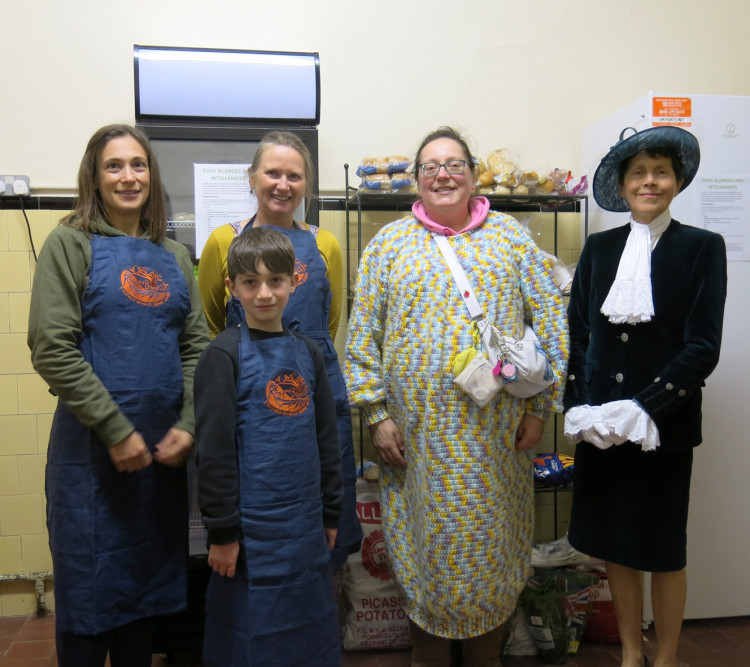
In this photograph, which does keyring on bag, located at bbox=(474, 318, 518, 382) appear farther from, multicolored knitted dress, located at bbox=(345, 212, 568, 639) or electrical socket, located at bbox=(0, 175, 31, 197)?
electrical socket, located at bbox=(0, 175, 31, 197)

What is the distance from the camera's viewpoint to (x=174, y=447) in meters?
1.67

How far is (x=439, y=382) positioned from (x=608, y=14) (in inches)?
85.0

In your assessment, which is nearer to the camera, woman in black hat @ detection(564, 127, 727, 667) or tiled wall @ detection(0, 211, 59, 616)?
woman in black hat @ detection(564, 127, 727, 667)

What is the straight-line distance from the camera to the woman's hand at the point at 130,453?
158 cm

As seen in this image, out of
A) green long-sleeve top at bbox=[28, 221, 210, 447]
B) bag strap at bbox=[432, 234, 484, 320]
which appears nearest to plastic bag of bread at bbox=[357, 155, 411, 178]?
bag strap at bbox=[432, 234, 484, 320]

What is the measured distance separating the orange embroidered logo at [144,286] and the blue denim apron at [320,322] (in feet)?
0.74

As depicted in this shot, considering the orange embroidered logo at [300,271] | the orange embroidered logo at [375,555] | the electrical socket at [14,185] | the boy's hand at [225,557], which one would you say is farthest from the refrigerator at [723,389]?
the electrical socket at [14,185]

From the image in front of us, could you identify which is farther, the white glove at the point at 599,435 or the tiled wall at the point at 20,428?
the tiled wall at the point at 20,428

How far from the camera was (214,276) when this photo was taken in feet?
6.57

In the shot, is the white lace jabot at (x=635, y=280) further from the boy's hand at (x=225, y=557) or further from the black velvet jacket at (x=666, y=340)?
the boy's hand at (x=225, y=557)

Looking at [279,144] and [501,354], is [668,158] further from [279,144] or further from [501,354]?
[279,144]

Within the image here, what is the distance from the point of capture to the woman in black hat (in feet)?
6.12

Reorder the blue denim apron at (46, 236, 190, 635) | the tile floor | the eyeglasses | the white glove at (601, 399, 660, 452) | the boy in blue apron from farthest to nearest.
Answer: the tile floor
the eyeglasses
the white glove at (601, 399, 660, 452)
the blue denim apron at (46, 236, 190, 635)
the boy in blue apron

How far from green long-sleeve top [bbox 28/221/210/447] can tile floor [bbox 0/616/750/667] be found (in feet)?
4.15
